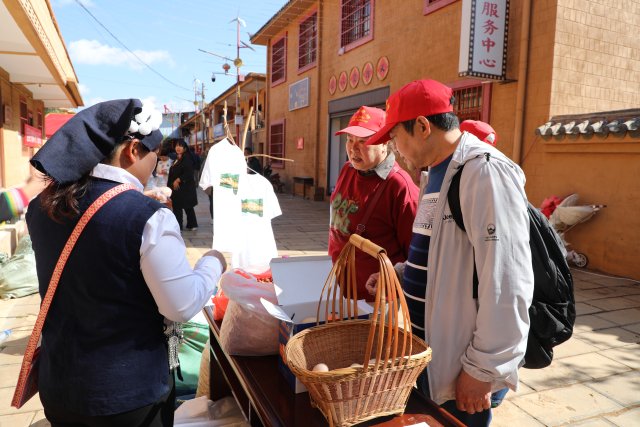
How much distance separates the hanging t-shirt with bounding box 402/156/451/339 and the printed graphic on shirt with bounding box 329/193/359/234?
2.38ft

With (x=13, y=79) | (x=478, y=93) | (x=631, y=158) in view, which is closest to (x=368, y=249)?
(x=631, y=158)

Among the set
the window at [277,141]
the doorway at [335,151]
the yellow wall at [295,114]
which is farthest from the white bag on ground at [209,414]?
the window at [277,141]

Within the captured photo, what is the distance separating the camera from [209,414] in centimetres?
220

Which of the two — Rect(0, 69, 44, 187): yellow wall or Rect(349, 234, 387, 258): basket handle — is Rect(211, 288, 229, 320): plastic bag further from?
Rect(0, 69, 44, 187): yellow wall

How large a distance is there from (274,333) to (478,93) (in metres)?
6.71

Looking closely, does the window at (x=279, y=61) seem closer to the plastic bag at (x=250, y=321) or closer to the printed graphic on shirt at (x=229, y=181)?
the printed graphic on shirt at (x=229, y=181)

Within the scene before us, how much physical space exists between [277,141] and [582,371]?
50.5 feet

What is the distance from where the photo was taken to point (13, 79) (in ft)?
26.7

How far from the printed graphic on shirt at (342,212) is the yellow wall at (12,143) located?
6962mm

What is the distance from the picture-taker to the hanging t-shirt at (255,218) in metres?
3.85

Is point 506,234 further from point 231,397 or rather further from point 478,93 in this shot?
point 478,93

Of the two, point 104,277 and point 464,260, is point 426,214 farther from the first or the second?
point 104,277

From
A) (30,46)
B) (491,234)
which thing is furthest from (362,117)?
(30,46)

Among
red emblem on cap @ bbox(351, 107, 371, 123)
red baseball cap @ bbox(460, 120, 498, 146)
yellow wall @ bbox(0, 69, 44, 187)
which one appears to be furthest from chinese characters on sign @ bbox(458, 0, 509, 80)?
yellow wall @ bbox(0, 69, 44, 187)
